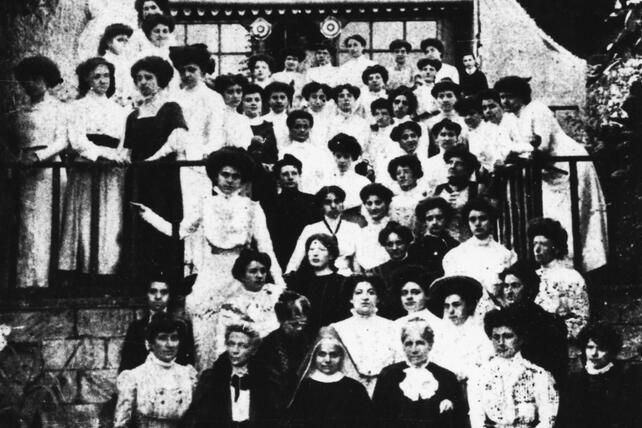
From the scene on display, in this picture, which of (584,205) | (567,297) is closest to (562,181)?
(584,205)

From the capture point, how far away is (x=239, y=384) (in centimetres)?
871

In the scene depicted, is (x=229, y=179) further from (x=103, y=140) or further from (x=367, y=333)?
(x=367, y=333)

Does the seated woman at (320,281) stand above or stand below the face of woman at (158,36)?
below

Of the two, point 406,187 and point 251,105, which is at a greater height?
point 251,105

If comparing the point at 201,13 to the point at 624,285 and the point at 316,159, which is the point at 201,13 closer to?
the point at 316,159

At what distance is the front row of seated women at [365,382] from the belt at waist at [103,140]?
1544mm

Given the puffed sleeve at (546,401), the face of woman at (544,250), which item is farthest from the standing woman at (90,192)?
the puffed sleeve at (546,401)

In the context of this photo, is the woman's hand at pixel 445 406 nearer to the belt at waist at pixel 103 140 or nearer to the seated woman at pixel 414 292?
the seated woman at pixel 414 292

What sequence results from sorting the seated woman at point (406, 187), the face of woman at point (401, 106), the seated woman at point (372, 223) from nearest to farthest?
the seated woman at point (372, 223) < the seated woman at point (406, 187) < the face of woman at point (401, 106)

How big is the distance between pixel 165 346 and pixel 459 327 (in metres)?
1.86

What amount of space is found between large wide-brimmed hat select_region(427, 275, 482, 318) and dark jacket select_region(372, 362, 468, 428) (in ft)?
1.64

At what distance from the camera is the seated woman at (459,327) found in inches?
350

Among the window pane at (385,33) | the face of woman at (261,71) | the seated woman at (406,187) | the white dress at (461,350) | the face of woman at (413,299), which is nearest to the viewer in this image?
the white dress at (461,350)

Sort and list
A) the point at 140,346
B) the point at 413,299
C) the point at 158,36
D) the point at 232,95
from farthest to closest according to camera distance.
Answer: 1. the point at 158,36
2. the point at 232,95
3. the point at 413,299
4. the point at 140,346
